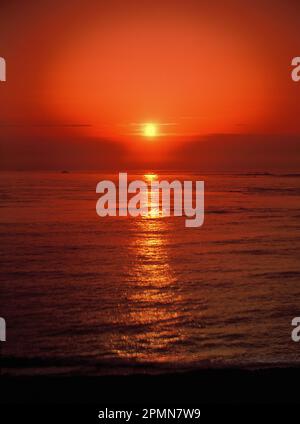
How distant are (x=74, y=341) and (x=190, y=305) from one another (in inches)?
105

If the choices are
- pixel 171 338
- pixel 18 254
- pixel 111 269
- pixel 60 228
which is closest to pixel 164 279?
pixel 111 269

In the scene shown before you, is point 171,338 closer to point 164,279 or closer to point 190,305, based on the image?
point 190,305

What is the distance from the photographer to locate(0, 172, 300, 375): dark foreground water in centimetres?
746

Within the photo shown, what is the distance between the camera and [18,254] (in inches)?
578

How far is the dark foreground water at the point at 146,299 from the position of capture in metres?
7.46

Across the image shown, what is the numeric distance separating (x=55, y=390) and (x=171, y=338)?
2610mm

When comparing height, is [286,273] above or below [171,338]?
above

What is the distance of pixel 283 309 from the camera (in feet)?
31.4

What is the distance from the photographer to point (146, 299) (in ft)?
33.7

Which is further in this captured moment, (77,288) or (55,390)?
(77,288)

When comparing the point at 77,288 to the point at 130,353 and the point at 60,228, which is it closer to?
the point at 130,353
